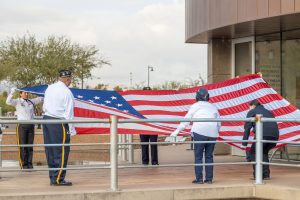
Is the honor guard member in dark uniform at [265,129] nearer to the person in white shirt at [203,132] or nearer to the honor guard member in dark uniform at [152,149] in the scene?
the person in white shirt at [203,132]

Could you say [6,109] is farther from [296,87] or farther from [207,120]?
[207,120]

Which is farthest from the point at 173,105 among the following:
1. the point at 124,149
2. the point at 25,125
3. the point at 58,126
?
the point at 58,126

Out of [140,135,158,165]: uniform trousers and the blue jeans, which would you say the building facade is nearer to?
[140,135,158,165]: uniform trousers

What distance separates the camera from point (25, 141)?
42.7 feet

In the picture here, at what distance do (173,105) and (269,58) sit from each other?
14.0 ft

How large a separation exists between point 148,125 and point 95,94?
133 centimetres

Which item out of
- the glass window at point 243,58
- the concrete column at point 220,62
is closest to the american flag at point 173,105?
the glass window at point 243,58

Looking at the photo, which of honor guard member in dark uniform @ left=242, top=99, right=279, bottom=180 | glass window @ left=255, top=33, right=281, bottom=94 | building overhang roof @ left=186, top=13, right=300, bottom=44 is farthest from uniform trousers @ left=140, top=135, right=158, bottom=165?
glass window @ left=255, top=33, right=281, bottom=94

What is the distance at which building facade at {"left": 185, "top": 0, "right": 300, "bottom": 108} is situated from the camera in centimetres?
1386

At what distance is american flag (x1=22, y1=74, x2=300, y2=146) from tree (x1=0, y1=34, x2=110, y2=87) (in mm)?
36127

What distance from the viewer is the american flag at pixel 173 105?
1245cm

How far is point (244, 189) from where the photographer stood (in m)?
10.1

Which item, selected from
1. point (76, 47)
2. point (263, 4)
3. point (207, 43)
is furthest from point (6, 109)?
point (263, 4)

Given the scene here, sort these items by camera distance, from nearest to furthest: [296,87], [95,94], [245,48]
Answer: [95,94], [296,87], [245,48]
